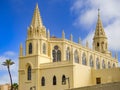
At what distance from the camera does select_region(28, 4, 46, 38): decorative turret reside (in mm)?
67875

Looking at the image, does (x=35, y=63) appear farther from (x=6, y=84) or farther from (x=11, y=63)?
(x=6, y=84)

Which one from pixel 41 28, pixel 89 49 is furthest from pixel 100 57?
pixel 41 28

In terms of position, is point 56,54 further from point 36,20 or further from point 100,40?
point 100,40

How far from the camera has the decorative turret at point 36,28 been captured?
67875 millimetres

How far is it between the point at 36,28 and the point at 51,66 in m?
8.82

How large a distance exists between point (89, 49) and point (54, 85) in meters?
20.7

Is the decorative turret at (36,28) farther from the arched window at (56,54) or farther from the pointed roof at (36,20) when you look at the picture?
the arched window at (56,54)

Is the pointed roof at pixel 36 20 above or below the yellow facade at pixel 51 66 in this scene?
above

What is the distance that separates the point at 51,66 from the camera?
6369 centimetres

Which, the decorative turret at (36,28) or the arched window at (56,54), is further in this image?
the arched window at (56,54)

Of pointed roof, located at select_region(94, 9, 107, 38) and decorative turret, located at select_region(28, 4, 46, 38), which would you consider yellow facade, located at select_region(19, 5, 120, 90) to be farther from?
pointed roof, located at select_region(94, 9, 107, 38)

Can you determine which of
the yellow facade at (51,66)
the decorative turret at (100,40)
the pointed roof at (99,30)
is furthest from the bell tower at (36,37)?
the pointed roof at (99,30)

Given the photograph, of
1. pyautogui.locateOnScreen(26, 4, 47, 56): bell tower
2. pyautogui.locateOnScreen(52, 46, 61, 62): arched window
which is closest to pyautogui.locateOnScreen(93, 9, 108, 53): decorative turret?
pyautogui.locateOnScreen(52, 46, 61, 62): arched window

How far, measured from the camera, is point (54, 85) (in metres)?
62.6
